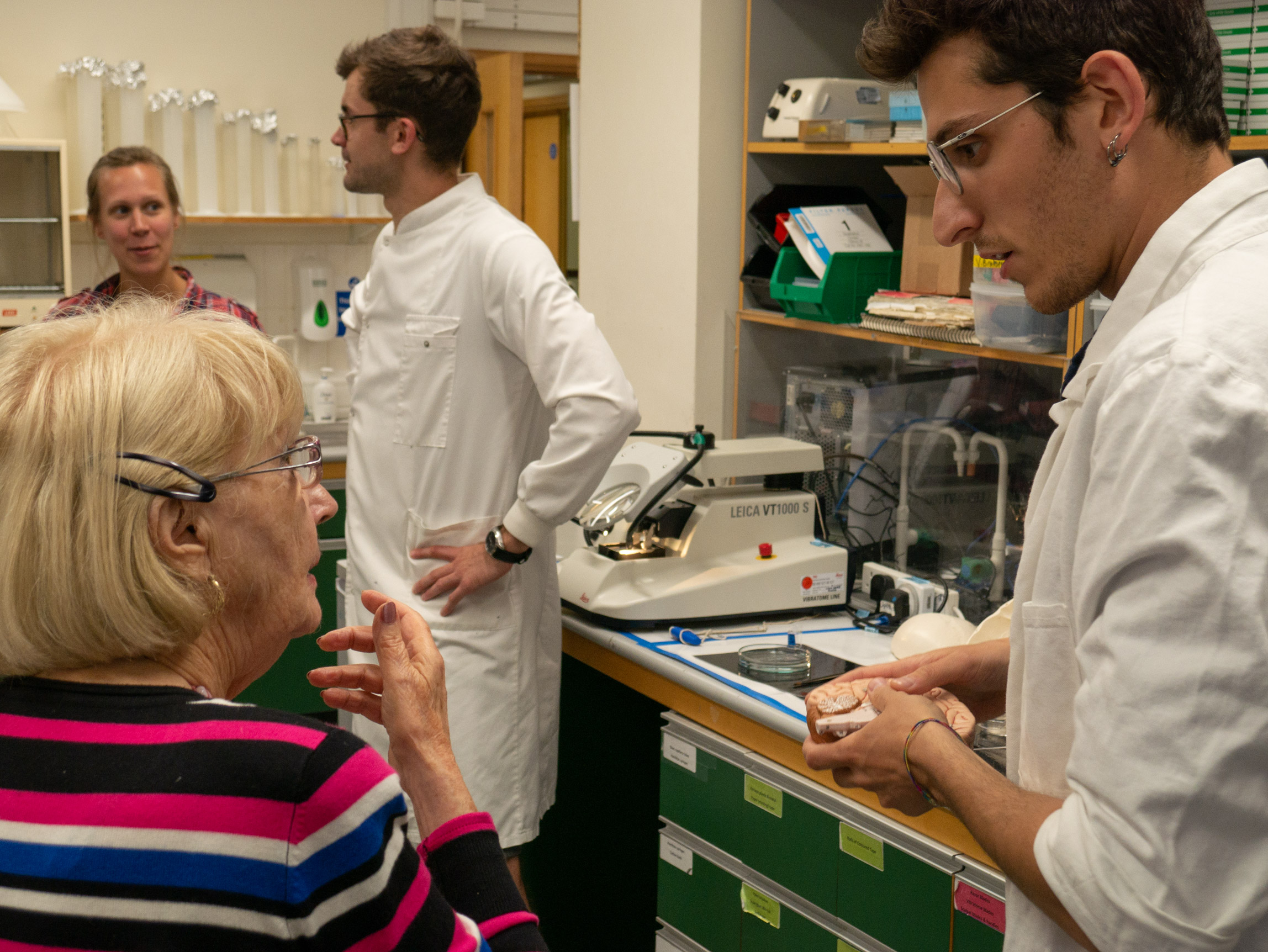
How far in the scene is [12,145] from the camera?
3969 millimetres

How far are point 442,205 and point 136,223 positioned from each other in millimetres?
1304

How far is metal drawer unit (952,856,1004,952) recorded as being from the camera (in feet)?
5.33

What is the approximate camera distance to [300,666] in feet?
13.3

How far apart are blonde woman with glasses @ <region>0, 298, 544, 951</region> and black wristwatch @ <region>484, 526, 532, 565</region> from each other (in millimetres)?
1011

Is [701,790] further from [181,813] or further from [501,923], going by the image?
[181,813]

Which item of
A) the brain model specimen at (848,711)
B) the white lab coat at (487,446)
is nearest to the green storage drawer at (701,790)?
the white lab coat at (487,446)

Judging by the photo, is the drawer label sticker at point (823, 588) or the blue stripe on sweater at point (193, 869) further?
the drawer label sticker at point (823, 588)

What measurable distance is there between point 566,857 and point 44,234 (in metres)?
2.92

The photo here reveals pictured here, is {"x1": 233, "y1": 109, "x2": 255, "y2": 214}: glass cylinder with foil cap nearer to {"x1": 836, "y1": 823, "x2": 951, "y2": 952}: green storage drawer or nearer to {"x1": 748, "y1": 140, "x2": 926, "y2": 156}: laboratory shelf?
{"x1": 748, "y1": 140, "x2": 926, "y2": 156}: laboratory shelf

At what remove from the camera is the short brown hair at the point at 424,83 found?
241 centimetres

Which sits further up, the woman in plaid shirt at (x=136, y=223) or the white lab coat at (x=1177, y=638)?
the woman in plaid shirt at (x=136, y=223)

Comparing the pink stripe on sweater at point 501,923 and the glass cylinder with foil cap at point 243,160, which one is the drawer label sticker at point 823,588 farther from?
the glass cylinder with foil cap at point 243,160

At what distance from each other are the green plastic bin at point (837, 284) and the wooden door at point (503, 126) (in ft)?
7.91

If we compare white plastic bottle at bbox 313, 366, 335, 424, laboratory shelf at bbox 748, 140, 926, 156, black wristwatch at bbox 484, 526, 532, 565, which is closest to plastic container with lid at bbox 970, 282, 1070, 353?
laboratory shelf at bbox 748, 140, 926, 156
